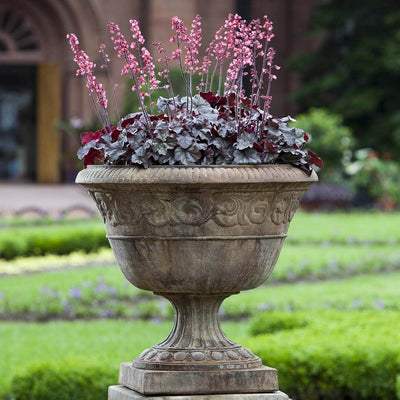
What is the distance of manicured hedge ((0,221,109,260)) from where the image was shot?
38.5ft

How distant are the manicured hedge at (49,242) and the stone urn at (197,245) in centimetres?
809

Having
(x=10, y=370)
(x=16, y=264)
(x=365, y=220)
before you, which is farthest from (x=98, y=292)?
(x=365, y=220)

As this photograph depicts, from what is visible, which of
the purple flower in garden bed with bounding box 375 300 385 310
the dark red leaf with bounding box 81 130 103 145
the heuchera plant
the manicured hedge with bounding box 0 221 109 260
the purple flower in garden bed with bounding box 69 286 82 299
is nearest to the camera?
the heuchera plant

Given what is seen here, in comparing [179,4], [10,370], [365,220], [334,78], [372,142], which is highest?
[179,4]

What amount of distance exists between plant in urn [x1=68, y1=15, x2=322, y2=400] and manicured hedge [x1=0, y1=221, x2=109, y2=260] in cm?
806

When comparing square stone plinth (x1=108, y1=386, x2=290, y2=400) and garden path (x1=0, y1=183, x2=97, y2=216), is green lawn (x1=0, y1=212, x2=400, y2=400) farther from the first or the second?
garden path (x1=0, y1=183, x2=97, y2=216)

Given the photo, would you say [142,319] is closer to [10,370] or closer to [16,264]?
[10,370]

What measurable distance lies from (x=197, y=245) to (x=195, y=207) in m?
0.14

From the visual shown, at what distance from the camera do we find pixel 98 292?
30.8 feet

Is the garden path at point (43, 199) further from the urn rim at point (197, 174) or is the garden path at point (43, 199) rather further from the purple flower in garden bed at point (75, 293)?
the urn rim at point (197, 174)

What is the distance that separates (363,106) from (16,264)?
1237 centimetres

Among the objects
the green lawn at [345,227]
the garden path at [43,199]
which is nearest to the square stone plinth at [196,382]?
the green lawn at [345,227]

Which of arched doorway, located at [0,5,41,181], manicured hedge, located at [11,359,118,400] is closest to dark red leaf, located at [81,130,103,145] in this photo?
manicured hedge, located at [11,359,118,400]

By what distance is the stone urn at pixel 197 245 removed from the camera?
11.7ft
